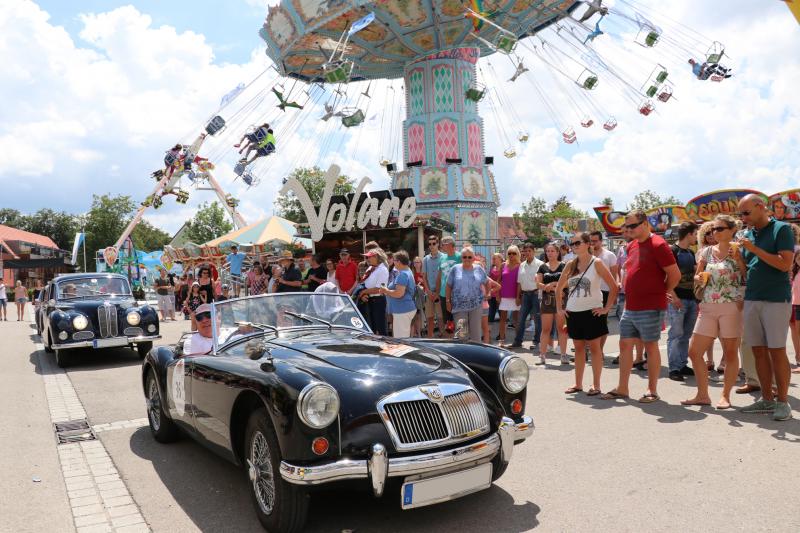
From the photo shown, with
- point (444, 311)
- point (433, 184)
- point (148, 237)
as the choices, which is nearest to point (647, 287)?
point (444, 311)

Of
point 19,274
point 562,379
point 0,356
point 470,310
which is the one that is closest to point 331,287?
point 470,310

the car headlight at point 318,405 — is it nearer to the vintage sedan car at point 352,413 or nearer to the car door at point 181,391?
the vintage sedan car at point 352,413

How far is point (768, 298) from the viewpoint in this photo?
16.5 feet

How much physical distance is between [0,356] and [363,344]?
10.4m

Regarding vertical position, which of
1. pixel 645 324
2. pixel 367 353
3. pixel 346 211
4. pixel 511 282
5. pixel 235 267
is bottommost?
pixel 645 324

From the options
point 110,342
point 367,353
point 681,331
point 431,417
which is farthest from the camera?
point 110,342

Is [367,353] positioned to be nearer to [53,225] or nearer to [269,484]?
[269,484]

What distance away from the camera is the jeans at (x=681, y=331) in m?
6.89

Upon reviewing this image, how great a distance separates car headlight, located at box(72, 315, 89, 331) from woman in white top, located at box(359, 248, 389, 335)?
4.74m

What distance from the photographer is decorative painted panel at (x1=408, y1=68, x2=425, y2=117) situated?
2636 cm

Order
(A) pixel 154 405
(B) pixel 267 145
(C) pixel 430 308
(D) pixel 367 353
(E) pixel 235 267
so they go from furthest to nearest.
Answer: (B) pixel 267 145 → (E) pixel 235 267 → (C) pixel 430 308 → (A) pixel 154 405 → (D) pixel 367 353

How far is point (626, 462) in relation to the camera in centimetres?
405

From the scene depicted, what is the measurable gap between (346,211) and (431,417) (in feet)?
41.6

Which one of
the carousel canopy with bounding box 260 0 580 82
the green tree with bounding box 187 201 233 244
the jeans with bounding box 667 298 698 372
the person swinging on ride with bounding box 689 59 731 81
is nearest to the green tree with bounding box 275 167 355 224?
the green tree with bounding box 187 201 233 244
